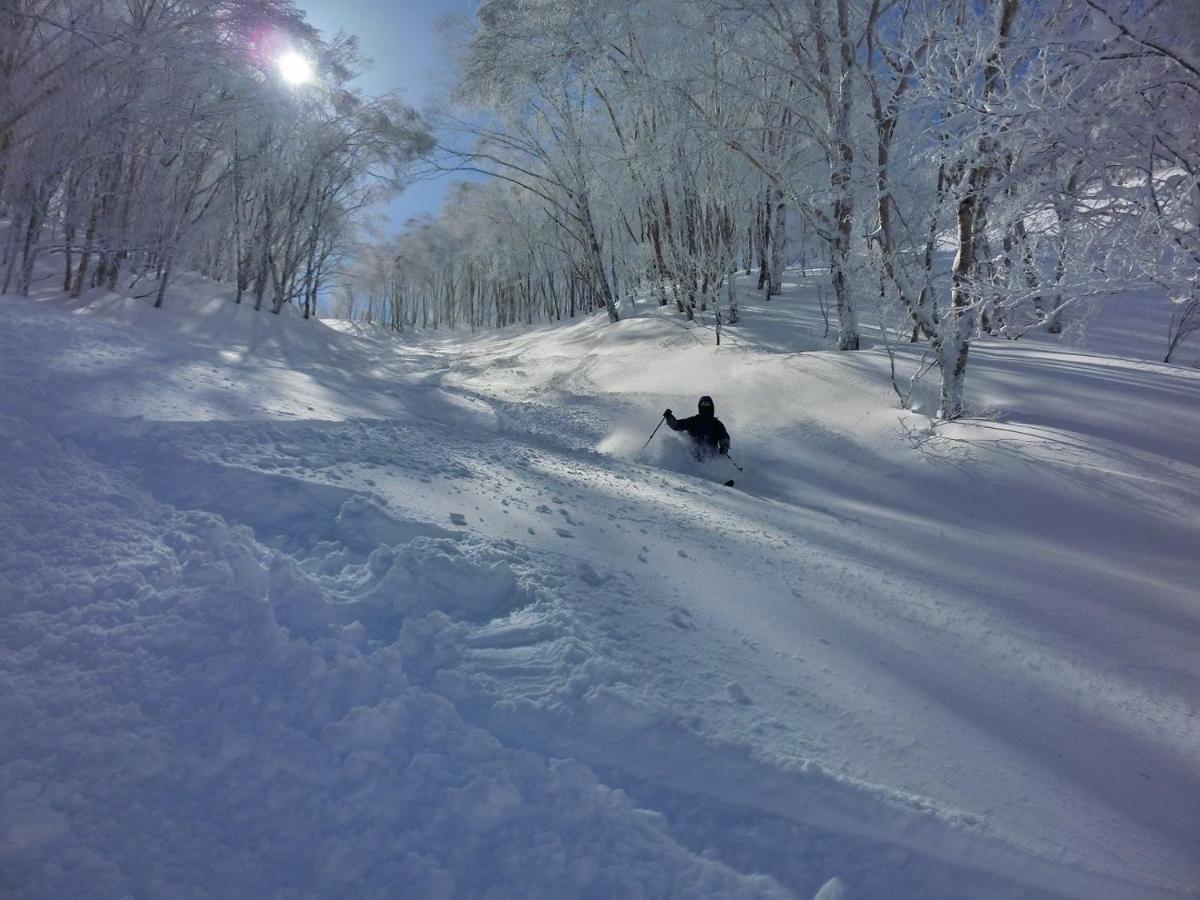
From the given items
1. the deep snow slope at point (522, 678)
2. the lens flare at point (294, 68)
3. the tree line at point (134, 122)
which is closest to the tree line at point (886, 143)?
the deep snow slope at point (522, 678)

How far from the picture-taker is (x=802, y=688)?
2.13 m

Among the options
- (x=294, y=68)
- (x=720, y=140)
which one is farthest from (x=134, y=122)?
(x=720, y=140)

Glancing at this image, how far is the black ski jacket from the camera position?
6.54 metres

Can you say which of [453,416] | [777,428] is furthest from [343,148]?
→ [777,428]

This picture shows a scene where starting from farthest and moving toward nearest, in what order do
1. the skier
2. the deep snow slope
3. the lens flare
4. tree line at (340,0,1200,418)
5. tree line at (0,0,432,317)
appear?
the lens flare → tree line at (0,0,432,317) → the skier → tree line at (340,0,1200,418) → the deep snow slope

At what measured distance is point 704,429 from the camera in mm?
6582

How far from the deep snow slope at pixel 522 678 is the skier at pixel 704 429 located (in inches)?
85.8

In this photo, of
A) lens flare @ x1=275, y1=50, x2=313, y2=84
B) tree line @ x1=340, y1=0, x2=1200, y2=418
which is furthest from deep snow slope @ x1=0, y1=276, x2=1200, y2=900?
lens flare @ x1=275, y1=50, x2=313, y2=84

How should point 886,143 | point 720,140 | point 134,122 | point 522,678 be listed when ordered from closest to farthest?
point 522,678 < point 886,143 < point 720,140 < point 134,122

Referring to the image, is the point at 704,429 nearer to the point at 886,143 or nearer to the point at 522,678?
the point at 886,143

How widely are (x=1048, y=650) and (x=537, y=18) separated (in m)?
13.5

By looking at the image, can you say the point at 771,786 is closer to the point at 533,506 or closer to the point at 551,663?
the point at 551,663

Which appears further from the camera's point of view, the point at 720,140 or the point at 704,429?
the point at 720,140

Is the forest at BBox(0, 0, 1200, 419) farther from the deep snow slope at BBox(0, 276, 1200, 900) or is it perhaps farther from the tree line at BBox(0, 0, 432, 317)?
the deep snow slope at BBox(0, 276, 1200, 900)
